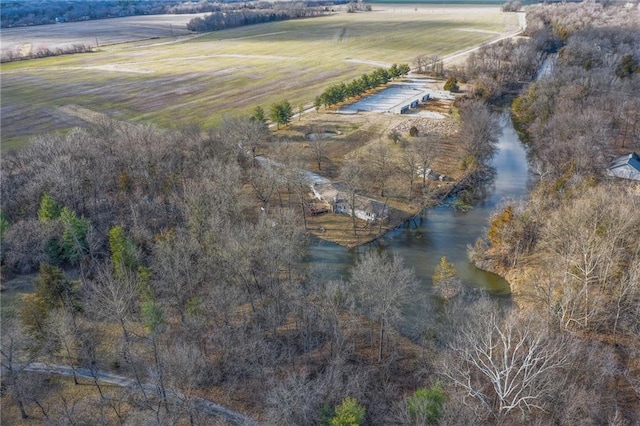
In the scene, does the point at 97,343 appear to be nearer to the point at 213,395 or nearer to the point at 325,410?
the point at 213,395

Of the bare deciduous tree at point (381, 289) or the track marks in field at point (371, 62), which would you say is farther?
the track marks in field at point (371, 62)

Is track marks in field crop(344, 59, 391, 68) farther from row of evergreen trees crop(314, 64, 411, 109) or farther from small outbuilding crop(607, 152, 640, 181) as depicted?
small outbuilding crop(607, 152, 640, 181)

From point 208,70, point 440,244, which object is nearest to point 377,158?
point 440,244

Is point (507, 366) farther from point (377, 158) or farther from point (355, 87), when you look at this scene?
point (355, 87)

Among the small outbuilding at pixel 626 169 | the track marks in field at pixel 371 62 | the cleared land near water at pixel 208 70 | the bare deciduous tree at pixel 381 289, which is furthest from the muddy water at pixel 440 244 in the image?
the track marks in field at pixel 371 62

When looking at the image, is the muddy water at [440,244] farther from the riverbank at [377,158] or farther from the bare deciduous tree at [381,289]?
the bare deciduous tree at [381,289]
